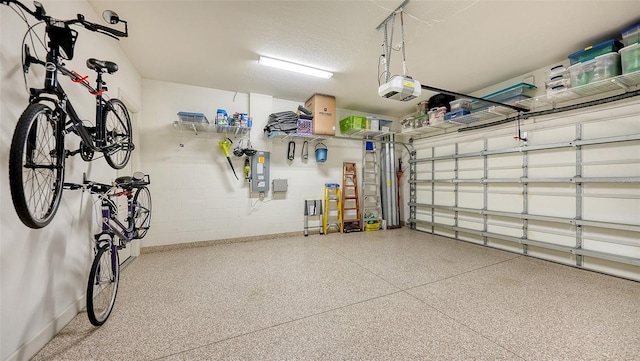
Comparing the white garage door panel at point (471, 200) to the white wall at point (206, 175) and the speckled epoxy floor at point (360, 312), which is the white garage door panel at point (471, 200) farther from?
the white wall at point (206, 175)

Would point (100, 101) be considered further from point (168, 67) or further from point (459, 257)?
point (459, 257)

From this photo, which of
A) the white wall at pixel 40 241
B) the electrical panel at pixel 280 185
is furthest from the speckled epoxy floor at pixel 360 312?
the electrical panel at pixel 280 185

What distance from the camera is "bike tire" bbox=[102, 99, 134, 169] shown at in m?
2.19

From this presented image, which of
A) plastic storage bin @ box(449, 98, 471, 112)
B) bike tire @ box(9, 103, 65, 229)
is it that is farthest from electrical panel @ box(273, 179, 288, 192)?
plastic storage bin @ box(449, 98, 471, 112)

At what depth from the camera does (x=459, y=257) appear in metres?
3.47

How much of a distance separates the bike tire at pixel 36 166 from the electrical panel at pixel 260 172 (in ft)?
9.03

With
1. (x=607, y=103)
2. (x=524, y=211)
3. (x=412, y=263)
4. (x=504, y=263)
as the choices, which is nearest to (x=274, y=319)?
(x=412, y=263)

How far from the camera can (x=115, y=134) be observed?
2377mm

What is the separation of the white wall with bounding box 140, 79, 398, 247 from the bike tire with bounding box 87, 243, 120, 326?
1.84 m

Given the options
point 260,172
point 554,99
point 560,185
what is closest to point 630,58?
point 554,99

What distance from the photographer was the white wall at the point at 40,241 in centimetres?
132

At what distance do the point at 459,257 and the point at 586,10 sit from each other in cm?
315

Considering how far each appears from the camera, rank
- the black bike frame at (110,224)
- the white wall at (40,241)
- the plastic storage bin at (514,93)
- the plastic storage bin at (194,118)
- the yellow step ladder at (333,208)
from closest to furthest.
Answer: the white wall at (40,241)
the black bike frame at (110,224)
the plastic storage bin at (514,93)
the plastic storage bin at (194,118)
the yellow step ladder at (333,208)

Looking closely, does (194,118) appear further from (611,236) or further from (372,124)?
(611,236)
